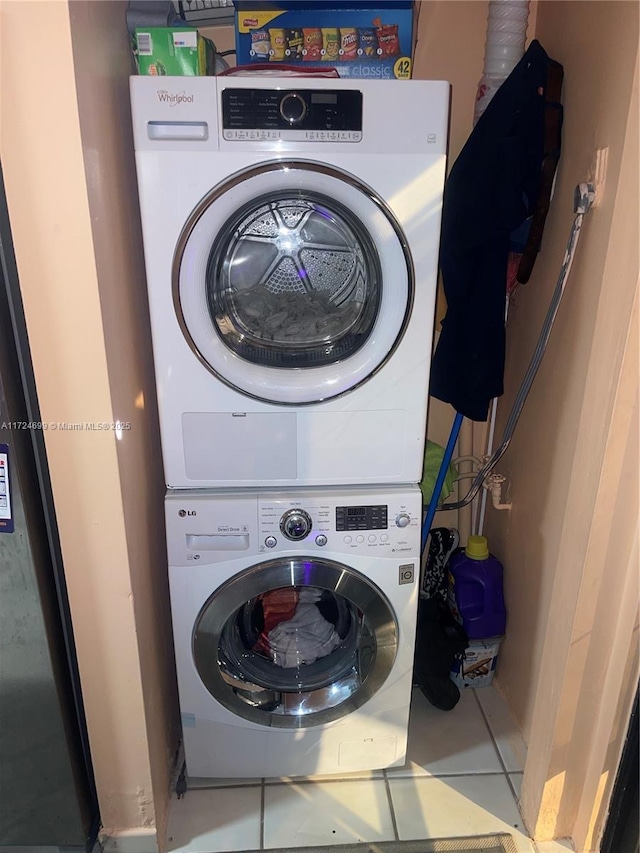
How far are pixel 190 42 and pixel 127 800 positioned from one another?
1.61 meters

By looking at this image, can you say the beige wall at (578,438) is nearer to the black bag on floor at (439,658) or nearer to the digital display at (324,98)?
the black bag on floor at (439,658)

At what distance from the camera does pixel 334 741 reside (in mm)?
1553

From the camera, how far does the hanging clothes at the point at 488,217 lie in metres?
1.37

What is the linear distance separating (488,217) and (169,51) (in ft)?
2.44

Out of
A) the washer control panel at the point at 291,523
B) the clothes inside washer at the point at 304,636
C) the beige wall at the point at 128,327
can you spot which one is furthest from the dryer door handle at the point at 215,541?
the clothes inside washer at the point at 304,636

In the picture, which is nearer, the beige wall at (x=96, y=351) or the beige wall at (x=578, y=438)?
the beige wall at (x=96, y=351)

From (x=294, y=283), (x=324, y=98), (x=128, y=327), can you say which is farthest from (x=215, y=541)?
(x=324, y=98)

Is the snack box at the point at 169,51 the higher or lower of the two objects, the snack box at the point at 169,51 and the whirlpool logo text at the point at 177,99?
the higher

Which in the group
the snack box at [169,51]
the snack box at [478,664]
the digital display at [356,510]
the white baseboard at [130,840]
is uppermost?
the snack box at [169,51]

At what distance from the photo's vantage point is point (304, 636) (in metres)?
1.62

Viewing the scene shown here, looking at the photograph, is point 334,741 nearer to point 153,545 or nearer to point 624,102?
point 153,545

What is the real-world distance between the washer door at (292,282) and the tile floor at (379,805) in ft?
3.33

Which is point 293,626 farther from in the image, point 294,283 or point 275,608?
point 294,283

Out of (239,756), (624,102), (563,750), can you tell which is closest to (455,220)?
(624,102)
